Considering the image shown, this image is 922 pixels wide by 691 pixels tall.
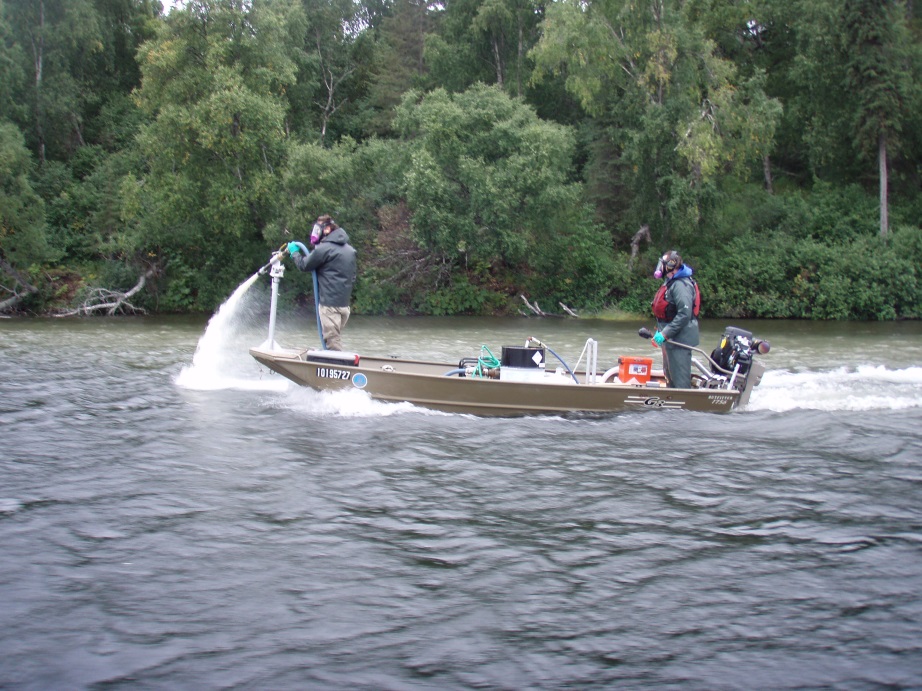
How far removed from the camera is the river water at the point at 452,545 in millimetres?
5633

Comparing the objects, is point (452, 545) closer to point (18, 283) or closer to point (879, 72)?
point (18, 283)

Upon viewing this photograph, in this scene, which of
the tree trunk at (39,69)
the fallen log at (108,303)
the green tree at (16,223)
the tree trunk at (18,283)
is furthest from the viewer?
the tree trunk at (39,69)

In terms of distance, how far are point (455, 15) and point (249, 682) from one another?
42168 mm

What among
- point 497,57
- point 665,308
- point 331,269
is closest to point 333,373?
point 331,269

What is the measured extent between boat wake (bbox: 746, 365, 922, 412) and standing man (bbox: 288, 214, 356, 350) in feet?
19.6

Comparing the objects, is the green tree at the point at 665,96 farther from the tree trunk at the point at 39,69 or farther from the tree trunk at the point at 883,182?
the tree trunk at the point at 39,69

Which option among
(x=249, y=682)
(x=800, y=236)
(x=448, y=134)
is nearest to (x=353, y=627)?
(x=249, y=682)

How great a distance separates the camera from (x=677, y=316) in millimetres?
12312

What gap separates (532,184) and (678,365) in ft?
61.2

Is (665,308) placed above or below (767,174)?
below

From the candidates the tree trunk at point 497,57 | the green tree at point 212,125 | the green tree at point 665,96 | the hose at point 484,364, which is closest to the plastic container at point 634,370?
the hose at point 484,364

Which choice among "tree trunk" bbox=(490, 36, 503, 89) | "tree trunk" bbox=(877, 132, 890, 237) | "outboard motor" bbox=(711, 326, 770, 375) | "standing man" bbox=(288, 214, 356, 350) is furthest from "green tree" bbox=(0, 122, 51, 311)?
"tree trunk" bbox=(877, 132, 890, 237)

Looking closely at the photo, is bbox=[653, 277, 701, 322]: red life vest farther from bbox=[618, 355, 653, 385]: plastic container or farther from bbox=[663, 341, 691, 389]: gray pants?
bbox=[618, 355, 653, 385]: plastic container

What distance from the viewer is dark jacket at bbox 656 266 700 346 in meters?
12.3
